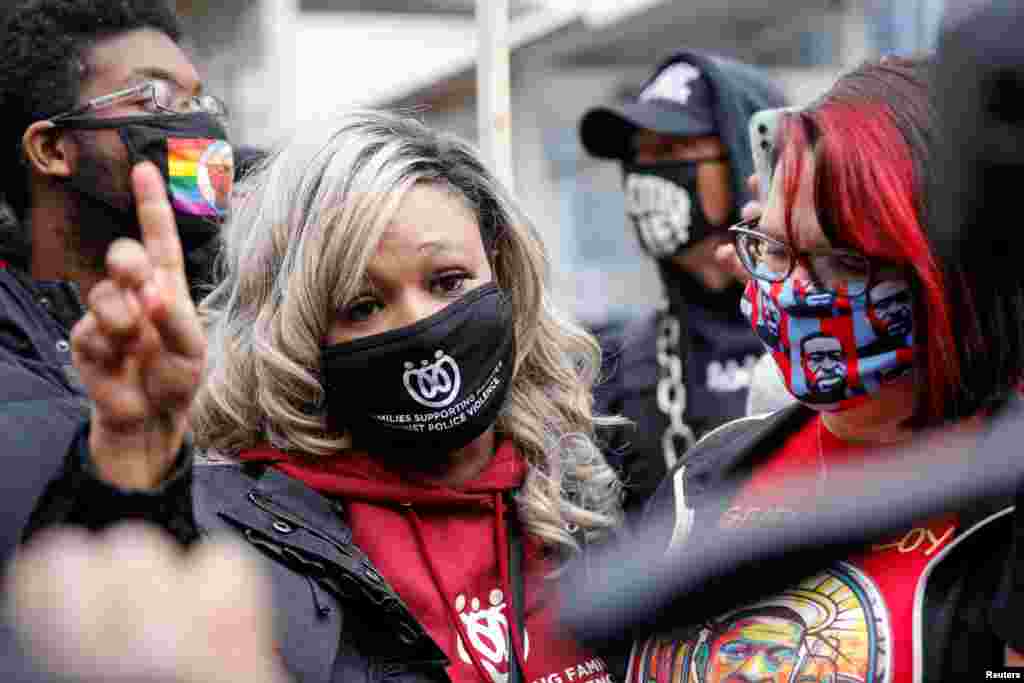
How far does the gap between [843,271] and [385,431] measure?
875 mm

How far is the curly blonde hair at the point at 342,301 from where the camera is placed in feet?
7.66

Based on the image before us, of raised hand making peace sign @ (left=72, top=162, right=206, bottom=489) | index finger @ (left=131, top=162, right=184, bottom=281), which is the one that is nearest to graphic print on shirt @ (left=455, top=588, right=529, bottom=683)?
raised hand making peace sign @ (left=72, top=162, right=206, bottom=489)

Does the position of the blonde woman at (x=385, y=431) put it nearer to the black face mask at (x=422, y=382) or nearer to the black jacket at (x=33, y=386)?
the black face mask at (x=422, y=382)

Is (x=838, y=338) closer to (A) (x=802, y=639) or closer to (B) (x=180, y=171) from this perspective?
(A) (x=802, y=639)

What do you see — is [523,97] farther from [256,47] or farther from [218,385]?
[218,385]

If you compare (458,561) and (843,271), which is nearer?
(843,271)

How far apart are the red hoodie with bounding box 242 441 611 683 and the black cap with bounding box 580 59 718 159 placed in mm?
2054

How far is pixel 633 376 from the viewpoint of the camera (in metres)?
4.09

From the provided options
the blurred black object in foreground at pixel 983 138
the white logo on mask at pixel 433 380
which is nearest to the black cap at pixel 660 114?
the white logo on mask at pixel 433 380

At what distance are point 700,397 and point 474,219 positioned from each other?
1696 millimetres

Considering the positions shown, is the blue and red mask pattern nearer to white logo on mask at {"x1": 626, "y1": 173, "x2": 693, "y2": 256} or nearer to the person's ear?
the person's ear

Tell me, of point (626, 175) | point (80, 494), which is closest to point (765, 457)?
point (80, 494)

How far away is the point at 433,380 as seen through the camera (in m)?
2.32

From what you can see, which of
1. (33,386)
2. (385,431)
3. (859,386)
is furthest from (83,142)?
(859,386)
